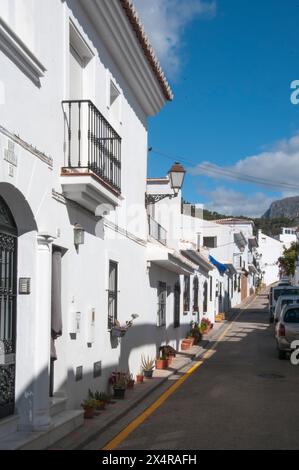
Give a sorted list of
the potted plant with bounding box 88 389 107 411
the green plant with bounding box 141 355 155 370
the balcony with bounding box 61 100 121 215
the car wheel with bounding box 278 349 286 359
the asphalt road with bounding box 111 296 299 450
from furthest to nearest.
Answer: the car wheel with bounding box 278 349 286 359, the green plant with bounding box 141 355 155 370, the potted plant with bounding box 88 389 107 411, the balcony with bounding box 61 100 121 215, the asphalt road with bounding box 111 296 299 450

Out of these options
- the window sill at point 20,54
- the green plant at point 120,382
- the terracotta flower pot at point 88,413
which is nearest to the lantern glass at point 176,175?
the green plant at point 120,382

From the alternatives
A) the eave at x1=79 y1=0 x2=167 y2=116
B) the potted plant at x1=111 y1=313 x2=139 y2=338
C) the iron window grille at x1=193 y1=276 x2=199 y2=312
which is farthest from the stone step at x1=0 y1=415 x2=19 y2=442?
the iron window grille at x1=193 y1=276 x2=199 y2=312

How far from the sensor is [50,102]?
827cm

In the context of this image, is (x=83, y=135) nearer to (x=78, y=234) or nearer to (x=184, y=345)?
(x=78, y=234)

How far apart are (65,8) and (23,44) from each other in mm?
2093

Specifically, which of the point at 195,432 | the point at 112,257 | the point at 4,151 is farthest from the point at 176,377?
the point at 4,151

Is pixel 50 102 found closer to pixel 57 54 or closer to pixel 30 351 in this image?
pixel 57 54

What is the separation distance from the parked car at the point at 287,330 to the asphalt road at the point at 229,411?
0.41 meters

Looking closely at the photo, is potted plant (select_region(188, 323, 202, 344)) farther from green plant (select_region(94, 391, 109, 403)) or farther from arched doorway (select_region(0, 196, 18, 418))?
arched doorway (select_region(0, 196, 18, 418))

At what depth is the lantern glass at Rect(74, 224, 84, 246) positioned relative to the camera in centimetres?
930

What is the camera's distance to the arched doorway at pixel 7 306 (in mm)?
7289

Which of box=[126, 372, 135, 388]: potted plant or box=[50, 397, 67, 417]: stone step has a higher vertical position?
box=[50, 397, 67, 417]: stone step

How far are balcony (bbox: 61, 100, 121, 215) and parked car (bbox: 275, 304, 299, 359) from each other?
9721mm
